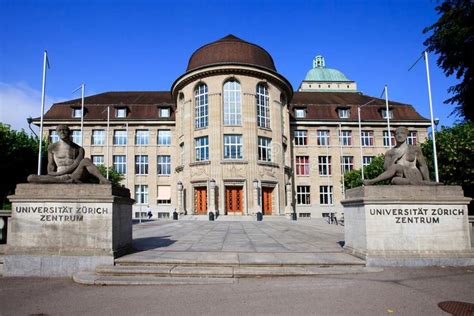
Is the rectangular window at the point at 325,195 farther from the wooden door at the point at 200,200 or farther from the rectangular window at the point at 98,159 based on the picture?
the rectangular window at the point at 98,159

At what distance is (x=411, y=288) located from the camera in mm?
5797

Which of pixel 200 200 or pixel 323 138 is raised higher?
pixel 323 138

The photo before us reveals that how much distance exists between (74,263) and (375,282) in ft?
21.0

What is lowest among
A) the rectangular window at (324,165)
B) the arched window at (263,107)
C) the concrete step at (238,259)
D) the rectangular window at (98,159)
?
the concrete step at (238,259)

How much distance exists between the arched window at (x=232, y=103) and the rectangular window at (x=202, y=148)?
328 cm

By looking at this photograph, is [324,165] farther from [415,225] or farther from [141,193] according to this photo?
[415,225]

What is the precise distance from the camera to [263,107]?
1405 inches

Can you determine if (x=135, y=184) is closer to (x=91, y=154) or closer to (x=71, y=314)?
(x=91, y=154)

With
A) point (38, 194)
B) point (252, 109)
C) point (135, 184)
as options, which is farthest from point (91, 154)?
point (38, 194)

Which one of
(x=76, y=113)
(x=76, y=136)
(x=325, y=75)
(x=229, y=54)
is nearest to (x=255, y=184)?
(x=229, y=54)

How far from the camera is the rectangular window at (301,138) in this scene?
146 feet

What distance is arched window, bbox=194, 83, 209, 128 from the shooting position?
1366 inches

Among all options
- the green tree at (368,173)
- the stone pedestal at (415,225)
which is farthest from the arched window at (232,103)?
the stone pedestal at (415,225)

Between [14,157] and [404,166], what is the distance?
2981cm
